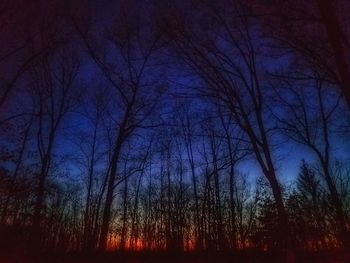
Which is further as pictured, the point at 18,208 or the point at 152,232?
the point at 152,232

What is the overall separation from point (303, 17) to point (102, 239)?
12592 millimetres

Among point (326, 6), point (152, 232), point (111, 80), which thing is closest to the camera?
point (326, 6)

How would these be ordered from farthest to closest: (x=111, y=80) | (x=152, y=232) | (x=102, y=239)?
(x=152, y=232)
(x=111, y=80)
(x=102, y=239)

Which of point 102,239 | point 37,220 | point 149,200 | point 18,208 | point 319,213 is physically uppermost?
point 149,200

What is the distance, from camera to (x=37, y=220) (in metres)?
18.7

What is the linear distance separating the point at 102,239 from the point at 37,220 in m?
6.00

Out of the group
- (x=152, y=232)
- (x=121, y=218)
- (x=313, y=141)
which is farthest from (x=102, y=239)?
(x=152, y=232)

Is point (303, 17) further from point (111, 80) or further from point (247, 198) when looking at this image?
point (247, 198)

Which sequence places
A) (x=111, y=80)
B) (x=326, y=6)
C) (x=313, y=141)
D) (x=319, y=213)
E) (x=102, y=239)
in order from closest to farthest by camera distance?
(x=326, y=6) < (x=102, y=239) < (x=111, y=80) < (x=313, y=141) < (x=319, y=213)

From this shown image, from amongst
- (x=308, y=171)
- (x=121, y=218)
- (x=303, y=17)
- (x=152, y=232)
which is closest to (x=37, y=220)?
(x=303, y=17)

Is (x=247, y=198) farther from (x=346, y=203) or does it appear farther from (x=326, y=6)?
(x=326, y=6)

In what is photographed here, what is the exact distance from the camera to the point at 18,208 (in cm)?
2327

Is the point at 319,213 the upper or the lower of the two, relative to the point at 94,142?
lower

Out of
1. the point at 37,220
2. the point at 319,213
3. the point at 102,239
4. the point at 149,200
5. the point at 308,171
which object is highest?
the point at 308,171
